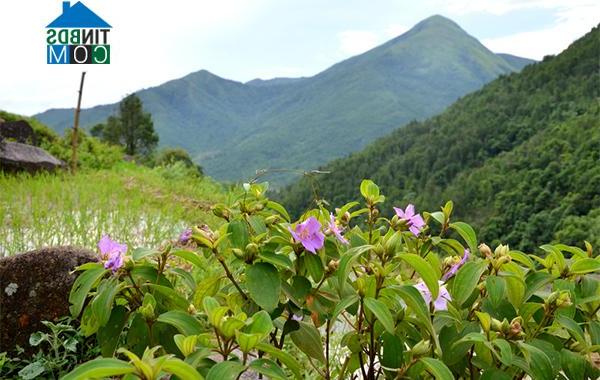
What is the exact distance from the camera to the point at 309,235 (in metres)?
1.25

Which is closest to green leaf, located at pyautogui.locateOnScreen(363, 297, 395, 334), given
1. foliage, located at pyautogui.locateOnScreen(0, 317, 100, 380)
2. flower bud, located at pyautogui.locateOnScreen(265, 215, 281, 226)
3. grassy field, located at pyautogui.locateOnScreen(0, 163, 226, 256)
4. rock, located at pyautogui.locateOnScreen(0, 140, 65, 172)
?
flower bud, located at pyautogui.locateOnScreen(265, 215, 281, 226)

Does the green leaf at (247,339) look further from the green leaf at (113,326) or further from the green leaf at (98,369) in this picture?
the green leaf at (113,326)

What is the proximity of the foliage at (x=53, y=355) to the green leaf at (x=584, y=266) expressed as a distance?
183cm

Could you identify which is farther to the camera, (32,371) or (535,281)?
(32,371)

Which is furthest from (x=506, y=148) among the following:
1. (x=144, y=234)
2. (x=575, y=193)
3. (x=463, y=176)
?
(x=144, y=234)

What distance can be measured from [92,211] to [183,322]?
15.0 ft

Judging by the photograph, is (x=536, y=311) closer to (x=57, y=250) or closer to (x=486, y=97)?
(x=57, y=250)

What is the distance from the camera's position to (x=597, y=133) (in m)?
50.7

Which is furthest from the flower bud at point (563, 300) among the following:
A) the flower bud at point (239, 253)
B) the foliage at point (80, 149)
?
the foliage at point (80, 149)

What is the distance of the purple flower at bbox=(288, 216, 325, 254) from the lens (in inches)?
48.4

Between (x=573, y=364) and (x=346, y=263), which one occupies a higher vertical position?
(x=346, y=263)

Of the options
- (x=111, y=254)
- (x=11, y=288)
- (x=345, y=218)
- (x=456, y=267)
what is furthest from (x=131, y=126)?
(x=456, y=267)

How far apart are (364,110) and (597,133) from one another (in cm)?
15009

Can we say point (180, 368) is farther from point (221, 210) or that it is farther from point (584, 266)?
point (584, 266)
